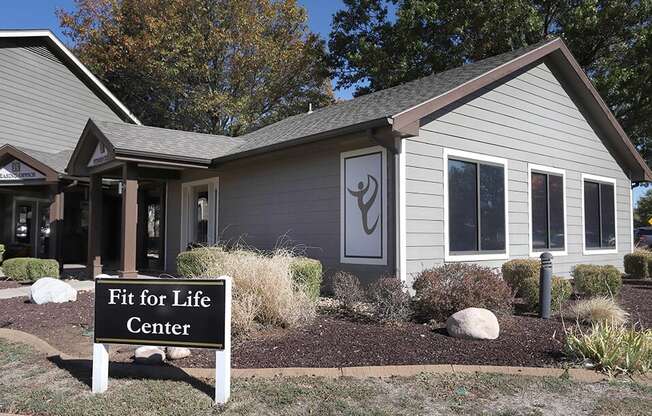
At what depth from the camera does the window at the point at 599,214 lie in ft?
43.6

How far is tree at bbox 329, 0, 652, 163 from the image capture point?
1986 centimetres

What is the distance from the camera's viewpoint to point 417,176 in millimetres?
9297

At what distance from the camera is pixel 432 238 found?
9445 mm

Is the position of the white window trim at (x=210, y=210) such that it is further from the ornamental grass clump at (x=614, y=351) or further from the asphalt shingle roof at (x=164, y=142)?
the ornamental grass clump at (x=614, y=351)

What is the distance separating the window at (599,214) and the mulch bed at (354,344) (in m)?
5.67

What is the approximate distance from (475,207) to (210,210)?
7.04m

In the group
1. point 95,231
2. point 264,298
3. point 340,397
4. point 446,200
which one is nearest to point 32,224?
Answer: point 95,231

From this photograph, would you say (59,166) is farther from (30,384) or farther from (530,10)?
(530,10)

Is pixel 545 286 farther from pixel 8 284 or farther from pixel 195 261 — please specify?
pixel 8 284

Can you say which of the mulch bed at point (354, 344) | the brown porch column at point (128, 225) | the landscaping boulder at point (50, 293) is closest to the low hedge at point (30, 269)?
the brown porch column at point (128, 225)

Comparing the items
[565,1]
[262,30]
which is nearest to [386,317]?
[565,1]

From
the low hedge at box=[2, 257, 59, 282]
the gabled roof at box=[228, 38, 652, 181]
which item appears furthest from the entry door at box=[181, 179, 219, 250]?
the low hedge at box=[2, 257, 59, 282]

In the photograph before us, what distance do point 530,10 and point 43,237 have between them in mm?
19447

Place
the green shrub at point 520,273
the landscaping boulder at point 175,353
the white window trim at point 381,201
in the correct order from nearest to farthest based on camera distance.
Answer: the landscaping boulder at point 175,353 < the green shrub at point 520,273 < the white window trim at point 381,201
